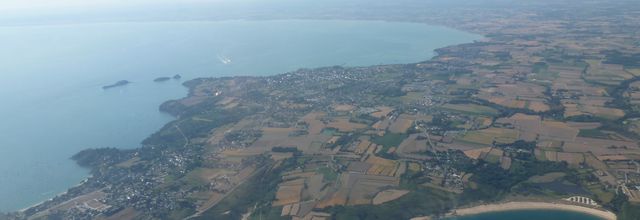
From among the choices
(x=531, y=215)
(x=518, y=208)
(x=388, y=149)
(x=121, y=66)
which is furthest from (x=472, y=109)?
(x=121, y=66)

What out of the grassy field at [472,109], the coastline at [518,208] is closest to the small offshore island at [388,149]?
the coastline at [518,208]

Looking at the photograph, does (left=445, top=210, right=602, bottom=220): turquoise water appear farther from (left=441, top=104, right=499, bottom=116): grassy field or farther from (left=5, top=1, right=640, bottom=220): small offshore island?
(left=441, top=104, right=499, bottom=116): grassy field

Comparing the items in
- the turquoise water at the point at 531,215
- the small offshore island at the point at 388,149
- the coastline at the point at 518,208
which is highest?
the small offshore island at the point at 388,149

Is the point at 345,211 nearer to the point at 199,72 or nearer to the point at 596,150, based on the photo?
the point at 596,150

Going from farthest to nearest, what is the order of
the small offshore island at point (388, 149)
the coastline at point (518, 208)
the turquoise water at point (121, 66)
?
the turquoise water at point (121, 66) → the small offshore island at point (388, 149) → the coastline at point (518, 208)

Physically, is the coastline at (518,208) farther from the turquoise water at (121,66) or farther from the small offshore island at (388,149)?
the turquoise water at (121,66)

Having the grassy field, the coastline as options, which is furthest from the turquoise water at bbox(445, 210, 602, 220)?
the grassy field
